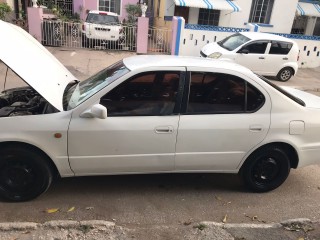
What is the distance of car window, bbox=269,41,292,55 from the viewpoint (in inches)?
477

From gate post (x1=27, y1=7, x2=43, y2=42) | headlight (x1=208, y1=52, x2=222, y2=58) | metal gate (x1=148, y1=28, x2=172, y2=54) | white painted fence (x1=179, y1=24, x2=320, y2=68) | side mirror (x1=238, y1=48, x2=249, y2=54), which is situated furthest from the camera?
metal gate (x1=148, y1=28, x2=172, y2=54)

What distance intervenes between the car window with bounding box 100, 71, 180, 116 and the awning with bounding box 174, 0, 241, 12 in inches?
516

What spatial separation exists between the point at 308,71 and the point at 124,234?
547 inches

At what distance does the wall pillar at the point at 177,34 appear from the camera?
13604 millimetres

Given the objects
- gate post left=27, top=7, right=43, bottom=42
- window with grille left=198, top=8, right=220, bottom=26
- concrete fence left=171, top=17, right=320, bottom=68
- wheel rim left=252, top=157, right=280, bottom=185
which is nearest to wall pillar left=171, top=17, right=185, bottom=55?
concrete fence left=171, top=17, right=320, bottom=68

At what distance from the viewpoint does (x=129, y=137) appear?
3674 mm

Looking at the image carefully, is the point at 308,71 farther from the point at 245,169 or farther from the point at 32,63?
the point at 32,63

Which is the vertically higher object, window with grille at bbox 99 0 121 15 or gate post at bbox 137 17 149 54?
window with grille at bbox 99 0 121 15

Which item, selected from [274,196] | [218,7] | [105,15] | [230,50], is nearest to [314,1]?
[218,7]

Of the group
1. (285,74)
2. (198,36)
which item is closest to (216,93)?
(285,74)

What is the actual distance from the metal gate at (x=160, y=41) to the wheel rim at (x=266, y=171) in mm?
10873

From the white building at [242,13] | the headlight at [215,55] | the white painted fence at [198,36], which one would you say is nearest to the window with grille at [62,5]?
the white building at [242,13]

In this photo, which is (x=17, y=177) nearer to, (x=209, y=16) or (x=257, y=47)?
(x=257, y=47)

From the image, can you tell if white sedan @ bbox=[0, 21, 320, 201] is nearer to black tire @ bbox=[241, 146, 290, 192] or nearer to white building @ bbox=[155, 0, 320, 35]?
black tire @ bbox=[241, 146, 290, 192]
